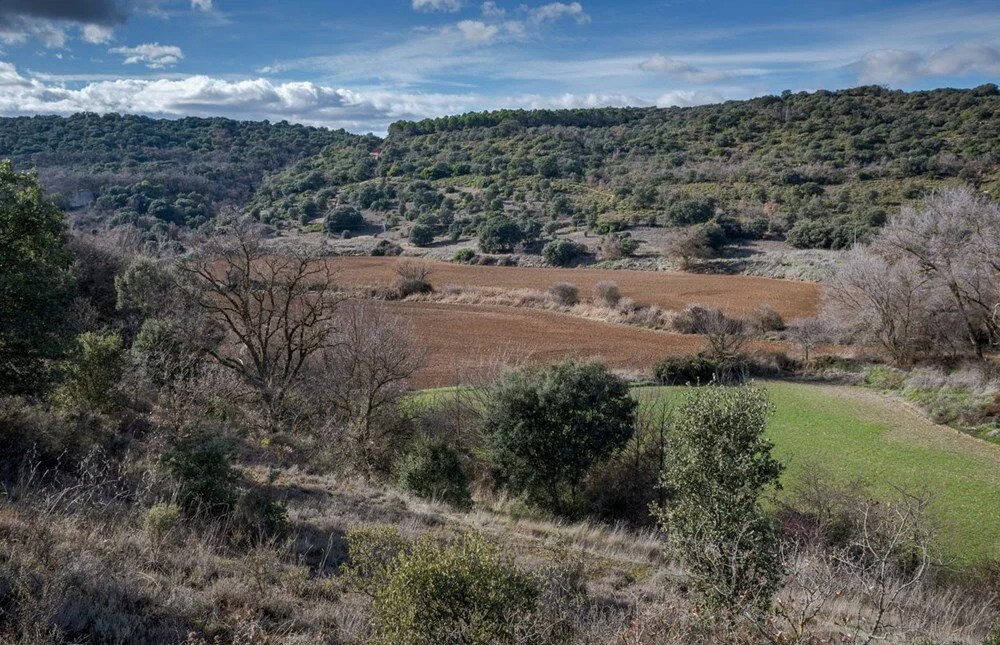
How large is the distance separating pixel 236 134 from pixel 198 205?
72.0m

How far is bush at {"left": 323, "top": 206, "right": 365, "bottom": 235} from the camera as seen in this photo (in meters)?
78.5

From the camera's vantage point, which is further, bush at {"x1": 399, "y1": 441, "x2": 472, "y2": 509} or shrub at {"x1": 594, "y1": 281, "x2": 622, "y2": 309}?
shrub at {"x1": 594, "y1": 281, "x2": 622, "y2": 309}

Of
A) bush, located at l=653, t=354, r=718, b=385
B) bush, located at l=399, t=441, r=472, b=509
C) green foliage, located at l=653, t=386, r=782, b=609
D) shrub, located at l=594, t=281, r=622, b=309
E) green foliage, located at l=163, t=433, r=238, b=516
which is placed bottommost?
bush, located at l=653, t=354, r=718, b=385

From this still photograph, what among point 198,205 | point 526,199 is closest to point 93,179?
point 198,205

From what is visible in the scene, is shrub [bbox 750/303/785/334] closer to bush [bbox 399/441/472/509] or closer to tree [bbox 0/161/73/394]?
bush [bbox 399/441/472/509]

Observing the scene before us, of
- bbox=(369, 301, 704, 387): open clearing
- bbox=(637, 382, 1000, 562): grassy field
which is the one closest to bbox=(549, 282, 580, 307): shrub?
bbox=(369, 301, 704, 387): open clearing

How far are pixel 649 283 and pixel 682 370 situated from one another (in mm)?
23319

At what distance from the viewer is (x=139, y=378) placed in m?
15.9

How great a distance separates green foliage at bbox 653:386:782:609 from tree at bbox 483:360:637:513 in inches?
344

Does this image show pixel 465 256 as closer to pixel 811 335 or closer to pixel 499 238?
pixel 499 238

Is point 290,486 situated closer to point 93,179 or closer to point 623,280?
point 623,280

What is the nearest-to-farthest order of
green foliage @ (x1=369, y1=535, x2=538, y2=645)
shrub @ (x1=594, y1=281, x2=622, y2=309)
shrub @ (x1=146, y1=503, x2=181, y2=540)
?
green foliage @ (x1=369, y1=535, x2=538, y2=645) → shrub @ (x1=146, y1=503, x2=181, y2=540) → shrub @ (x1=594, y1=281, x2=622, y2=309)

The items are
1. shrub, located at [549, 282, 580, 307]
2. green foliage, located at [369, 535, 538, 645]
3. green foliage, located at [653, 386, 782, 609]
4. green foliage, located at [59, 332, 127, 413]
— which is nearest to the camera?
green foliage, located at [369, 535, 538, 645]

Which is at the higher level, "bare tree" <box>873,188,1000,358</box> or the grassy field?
"bare tree" <box>873,188,1000,358</box>
